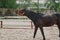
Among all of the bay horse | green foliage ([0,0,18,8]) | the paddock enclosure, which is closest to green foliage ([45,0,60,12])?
green foliage ([0,0,18,8])

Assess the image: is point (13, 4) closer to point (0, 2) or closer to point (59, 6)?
point (0, 2)

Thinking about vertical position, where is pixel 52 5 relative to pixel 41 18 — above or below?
below

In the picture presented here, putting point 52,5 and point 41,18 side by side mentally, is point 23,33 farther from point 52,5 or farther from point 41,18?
point 52,5

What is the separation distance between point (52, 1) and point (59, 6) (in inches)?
124

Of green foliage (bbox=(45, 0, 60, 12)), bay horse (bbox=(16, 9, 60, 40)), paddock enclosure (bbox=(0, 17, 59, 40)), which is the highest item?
bay horse (bbox=(16, 9, 60, 40))

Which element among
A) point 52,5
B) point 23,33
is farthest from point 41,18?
point 52,5

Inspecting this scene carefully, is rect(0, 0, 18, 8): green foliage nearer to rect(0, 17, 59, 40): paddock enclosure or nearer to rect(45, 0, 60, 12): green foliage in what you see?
rect(45, 0, 60, 12): green foliage

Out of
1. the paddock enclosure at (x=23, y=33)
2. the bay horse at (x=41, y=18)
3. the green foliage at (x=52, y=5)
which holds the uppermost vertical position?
the bay horse at (x=41, y=18)

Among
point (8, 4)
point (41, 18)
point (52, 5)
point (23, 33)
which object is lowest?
point (52, 5)

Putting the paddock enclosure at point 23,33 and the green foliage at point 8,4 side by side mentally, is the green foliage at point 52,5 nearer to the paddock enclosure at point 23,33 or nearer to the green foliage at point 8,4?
the green foliage at point 8,4

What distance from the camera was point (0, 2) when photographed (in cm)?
3297

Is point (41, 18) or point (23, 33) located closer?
point (41, 18)

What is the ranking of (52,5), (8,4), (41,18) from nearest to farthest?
(41,18), (8,4), (52,5)

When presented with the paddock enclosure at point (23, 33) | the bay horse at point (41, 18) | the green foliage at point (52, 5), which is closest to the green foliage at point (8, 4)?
the green foliage at point (52, 5)
